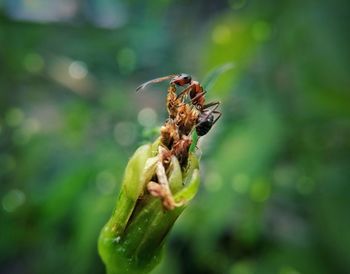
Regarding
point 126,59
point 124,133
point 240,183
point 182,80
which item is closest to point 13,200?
point 124,133

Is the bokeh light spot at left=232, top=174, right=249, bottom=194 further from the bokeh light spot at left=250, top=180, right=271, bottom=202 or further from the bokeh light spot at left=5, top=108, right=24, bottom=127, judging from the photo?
the bokeh light spot at left=5, top=108, right=24, bottom=127

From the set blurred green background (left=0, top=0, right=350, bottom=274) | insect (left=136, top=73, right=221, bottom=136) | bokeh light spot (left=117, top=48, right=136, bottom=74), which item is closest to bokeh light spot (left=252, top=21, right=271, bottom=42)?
blurred green background (left=0, top=0, right=350, bottom=274)

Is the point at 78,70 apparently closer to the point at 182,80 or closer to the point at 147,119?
the point at 147,119

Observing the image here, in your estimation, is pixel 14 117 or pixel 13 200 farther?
pixel 14 117

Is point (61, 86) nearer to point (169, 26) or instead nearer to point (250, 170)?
point (169, 26)

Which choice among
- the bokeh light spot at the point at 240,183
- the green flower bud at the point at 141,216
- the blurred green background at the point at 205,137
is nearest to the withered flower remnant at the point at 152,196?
the green flower bud at the point at 141,216

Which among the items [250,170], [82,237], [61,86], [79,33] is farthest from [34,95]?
[250,170]
